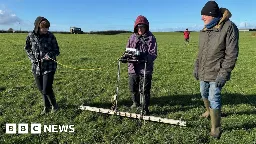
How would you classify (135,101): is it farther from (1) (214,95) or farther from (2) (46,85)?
(1) (214,95)

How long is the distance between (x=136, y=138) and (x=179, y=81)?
7.61 metres

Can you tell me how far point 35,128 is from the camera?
8.57 meters

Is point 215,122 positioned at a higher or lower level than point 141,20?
lower

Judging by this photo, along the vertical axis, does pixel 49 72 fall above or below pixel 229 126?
above

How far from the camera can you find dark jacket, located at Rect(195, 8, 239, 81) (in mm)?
7156

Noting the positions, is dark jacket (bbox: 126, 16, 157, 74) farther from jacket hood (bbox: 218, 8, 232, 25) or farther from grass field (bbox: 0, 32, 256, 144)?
jacket hood (bbox: 218, 8, 232, 25)

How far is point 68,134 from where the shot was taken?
8219 mm

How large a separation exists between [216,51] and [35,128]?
4.97 m

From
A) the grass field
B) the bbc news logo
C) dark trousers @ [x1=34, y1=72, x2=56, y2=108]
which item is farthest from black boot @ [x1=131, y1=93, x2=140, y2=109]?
dark trousers @ [x1=34, y1=72, x2=56, y2=108]

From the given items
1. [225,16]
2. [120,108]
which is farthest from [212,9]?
[120,108]

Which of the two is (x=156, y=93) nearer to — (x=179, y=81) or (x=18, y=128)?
(x=179, y=81)

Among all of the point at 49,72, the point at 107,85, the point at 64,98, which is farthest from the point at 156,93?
the point at 49,72

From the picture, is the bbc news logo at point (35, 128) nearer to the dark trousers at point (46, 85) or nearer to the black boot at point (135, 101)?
the dark trousers at point (46, 85)

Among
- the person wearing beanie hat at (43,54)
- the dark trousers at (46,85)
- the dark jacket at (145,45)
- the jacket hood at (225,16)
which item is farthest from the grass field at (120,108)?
the jacket hood at (225,16)
